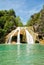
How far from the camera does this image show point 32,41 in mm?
45250

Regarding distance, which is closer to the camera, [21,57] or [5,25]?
[21,57]

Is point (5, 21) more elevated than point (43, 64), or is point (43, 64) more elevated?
point (5, 21)

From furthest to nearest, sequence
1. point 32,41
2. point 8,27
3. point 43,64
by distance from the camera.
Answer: point 8,27 → point 32,41 → point 43,64

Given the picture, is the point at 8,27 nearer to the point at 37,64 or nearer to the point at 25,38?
the point at 25,38

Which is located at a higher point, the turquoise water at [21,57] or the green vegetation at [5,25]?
the green vegetation at [5,25]

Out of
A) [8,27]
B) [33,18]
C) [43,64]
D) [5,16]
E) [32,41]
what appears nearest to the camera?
[43,64]

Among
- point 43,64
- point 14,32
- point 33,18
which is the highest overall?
point 33,18

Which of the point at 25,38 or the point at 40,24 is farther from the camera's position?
the point at 40,24

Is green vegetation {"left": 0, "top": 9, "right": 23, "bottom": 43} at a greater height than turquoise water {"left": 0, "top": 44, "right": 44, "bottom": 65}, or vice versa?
green vegetation {"left": 0, "top": 9, "right": 23, "bottom": 43}

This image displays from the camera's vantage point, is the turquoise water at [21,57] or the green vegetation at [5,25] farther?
the green vegetation at [5,25]

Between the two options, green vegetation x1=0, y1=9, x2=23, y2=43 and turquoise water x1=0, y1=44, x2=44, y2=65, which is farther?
green vegetation x1=0, y1=9, x2=23, y2=43

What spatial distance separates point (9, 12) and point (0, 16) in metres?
5.94

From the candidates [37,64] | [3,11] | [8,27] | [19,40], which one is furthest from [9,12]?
[37,64]

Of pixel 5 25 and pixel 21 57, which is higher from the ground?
pixel 5 25
